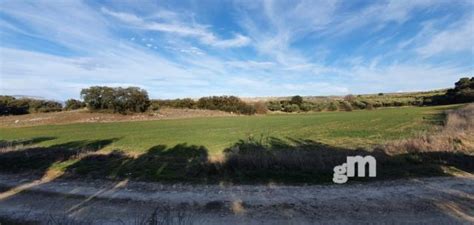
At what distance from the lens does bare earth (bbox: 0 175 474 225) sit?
18.8 ft

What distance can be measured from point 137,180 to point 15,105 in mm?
68648

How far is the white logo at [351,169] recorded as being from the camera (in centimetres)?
854

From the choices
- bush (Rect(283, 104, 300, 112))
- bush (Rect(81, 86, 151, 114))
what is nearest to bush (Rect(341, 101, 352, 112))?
bush (Rect(283, 104, 300, 112))

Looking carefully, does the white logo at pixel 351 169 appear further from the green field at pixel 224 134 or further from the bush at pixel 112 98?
the bush at pixel 112 98

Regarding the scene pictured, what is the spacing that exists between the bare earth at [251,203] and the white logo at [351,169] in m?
0.74

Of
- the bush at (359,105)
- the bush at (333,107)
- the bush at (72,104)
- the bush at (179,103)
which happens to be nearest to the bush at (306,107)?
the bush at (333,107)

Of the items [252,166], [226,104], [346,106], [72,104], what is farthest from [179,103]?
[252,166]

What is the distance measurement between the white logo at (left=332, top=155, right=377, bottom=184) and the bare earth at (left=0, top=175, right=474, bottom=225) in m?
0.74

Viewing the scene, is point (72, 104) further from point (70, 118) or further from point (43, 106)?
point (70, 118)

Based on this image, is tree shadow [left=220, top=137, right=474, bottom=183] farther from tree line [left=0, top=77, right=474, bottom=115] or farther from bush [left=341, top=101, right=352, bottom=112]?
bush [left=341, top=101, right=352, bottom=112]

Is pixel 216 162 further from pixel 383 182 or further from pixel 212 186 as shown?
pixel 383 182

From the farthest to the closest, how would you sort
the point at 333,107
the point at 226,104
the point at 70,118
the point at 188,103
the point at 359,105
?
the point at 359,105, the point at 333,107, the point at 226,104, the point at 188,103, the point at 70,118

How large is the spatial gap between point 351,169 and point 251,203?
13.3ft

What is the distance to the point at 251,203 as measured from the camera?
6.70 metres
